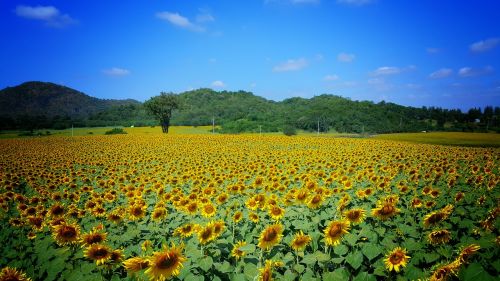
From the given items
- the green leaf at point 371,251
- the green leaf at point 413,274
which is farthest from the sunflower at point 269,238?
the green leaf at point 413,274

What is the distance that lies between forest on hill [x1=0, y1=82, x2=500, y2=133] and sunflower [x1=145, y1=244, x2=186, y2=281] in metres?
56.0

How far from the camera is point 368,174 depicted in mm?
8297

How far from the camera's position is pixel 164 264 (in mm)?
2654

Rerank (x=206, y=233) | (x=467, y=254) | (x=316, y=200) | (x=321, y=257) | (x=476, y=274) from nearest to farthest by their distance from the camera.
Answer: (x=476, y=274) < (x=467, y=254) < (x=321, y=257) < (x=206, y=233) < (x=316, y=200)

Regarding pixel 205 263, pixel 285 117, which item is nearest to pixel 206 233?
pixel 205 263

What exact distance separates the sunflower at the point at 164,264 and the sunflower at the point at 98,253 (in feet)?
2.55

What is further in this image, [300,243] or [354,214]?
[354,214]

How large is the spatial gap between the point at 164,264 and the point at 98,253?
3.27 ft

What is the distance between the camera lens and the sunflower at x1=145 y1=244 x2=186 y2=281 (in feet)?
8.61

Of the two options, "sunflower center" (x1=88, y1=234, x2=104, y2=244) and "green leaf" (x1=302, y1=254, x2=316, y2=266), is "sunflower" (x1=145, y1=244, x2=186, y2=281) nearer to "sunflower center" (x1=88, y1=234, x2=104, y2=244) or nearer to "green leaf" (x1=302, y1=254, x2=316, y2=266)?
"sunflower center" (x1=88, y1=234, x2=104, y2=244)

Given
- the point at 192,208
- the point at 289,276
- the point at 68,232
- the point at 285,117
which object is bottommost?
the point at 289,276

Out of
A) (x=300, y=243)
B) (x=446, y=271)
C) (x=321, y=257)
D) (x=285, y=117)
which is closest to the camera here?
(x=446, y=271)

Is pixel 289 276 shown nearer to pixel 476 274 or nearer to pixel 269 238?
pixel 269 238

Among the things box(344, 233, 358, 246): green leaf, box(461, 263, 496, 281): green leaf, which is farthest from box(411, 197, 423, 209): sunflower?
box(461, 263, 496, 281): green leaf
